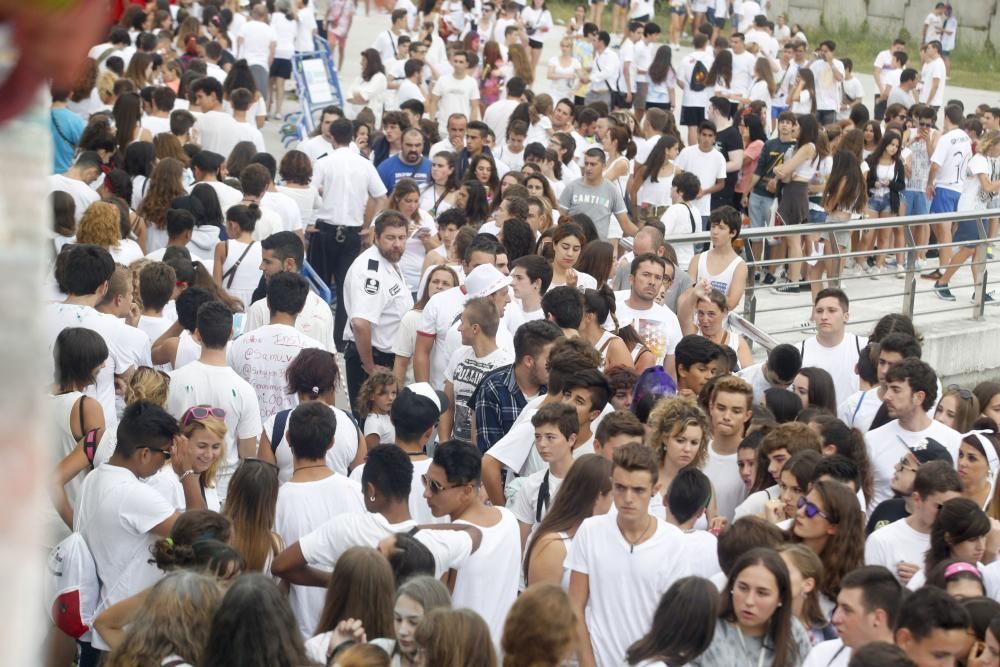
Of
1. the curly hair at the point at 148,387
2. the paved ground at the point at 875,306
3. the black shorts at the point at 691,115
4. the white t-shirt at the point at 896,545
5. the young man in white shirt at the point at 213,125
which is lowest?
the paved ground at the point at 875,306

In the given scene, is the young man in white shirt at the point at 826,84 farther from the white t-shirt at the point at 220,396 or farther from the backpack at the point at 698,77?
the white t-shirt at the point at 220,396


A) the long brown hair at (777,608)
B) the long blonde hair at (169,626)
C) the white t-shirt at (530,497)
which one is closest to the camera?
the long blonde hair at (169,626)

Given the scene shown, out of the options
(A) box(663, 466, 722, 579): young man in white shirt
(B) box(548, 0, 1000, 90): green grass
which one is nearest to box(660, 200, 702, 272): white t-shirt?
(A) box(663, 466, 722, 579): young man in white shirt

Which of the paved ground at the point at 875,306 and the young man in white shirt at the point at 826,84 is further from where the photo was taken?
the young man in white shirt at the point at 826,84

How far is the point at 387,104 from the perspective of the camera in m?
16.1

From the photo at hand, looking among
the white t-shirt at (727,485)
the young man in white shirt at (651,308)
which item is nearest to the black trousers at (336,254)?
the young man in white shirt at (651,308)

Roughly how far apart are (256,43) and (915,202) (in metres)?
9.22

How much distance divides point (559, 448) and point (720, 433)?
1190 mm

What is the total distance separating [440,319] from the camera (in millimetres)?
7441

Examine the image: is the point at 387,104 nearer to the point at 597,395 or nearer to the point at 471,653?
the point at 597,395

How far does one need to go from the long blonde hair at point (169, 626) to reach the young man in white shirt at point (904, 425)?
395 cm

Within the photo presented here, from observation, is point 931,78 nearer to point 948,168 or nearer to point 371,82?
point 948,168

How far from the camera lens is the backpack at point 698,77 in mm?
18359

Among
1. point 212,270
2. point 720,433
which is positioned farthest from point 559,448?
point 212,270
